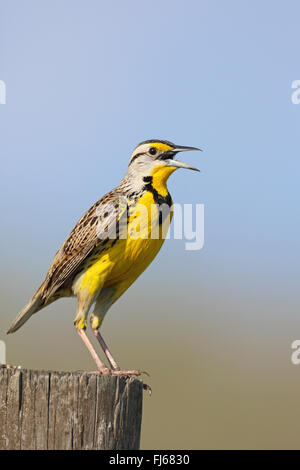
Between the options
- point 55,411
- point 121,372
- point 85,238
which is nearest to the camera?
point 55,411

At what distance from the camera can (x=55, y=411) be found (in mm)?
3453

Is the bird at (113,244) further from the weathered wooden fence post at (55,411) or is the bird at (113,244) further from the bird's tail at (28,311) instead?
the weathered wooden fence post at (55,411)

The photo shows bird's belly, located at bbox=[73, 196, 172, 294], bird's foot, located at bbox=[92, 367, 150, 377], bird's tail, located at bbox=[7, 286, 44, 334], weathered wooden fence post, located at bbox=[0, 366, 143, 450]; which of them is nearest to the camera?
weathered wooden fence post, located at bbox=[0, 366, 143, 450]

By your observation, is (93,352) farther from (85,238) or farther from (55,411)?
(55,411)

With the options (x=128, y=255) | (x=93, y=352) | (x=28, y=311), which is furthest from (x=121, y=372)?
(x=28, y=311)

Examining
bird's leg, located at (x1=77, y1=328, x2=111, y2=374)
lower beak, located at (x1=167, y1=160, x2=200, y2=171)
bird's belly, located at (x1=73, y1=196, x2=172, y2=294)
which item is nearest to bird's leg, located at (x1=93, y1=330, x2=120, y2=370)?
bird's leg, located at (x1=77, y1=328, x2=111, y2=374)

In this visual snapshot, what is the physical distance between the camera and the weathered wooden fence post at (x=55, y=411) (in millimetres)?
3430

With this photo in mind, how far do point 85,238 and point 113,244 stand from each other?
A: 0.70 ft

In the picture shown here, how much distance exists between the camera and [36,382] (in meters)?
3.46

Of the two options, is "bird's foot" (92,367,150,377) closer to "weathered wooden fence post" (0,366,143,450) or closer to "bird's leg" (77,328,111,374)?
"bird's leg" (77,328,111,374)

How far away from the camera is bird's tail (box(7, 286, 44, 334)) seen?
5.04 metres

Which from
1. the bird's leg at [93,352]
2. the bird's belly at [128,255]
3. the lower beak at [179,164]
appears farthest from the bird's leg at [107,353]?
the lower beak at [179,164]

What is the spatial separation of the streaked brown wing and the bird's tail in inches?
2.9

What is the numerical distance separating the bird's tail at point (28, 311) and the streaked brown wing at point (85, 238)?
0.07 meters
